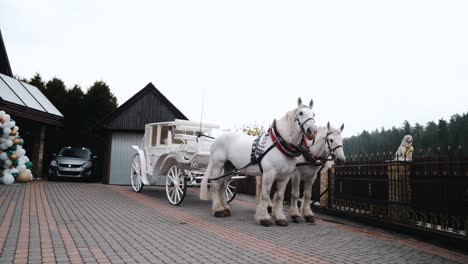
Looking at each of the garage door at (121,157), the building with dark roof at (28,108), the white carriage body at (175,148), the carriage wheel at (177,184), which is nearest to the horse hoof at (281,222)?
the carriage wheel at (177,184)

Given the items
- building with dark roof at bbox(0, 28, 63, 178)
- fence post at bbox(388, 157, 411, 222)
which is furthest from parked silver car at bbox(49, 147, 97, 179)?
fence post at bbox(388, 157, 411, 222)

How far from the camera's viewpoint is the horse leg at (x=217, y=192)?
757 cm

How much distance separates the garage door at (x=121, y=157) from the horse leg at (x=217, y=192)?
10124 millimetres

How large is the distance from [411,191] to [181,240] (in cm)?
413

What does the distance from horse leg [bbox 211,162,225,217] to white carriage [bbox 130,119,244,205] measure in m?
1.22

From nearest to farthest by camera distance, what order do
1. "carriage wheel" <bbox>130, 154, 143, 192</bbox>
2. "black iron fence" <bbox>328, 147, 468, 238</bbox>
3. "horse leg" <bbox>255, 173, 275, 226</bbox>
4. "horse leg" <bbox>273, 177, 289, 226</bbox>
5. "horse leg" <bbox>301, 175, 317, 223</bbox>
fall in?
"black iron fence" <bbox>328, 147, 468, 238</bbox> < "horse leg" <bbox>255, 173, 275, 226</bbox> < "horse leg" <bbox>273, 177, 289, 226</bbox> < "horse leg" <bbox>301, 175, 317, 223</bbox> < "carriage wheel" <bbox>130, 154, 143, 192</bbox>

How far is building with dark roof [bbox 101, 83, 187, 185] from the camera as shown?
17.1 m

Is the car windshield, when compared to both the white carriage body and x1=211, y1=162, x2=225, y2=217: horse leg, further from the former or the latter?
x1=211, y1=162, x2=225, y2=217: horse leg

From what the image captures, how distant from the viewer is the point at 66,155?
17062 millimetres

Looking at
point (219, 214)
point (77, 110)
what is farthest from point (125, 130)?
point (219, 214)

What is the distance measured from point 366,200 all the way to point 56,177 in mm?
13725

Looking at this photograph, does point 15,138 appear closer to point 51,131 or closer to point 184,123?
point 184,123

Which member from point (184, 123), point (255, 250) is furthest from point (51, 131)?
point (255, 250)

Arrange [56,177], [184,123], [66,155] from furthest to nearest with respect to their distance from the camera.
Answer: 1. [66,155]
2. [56,177]
3. [184,123]
